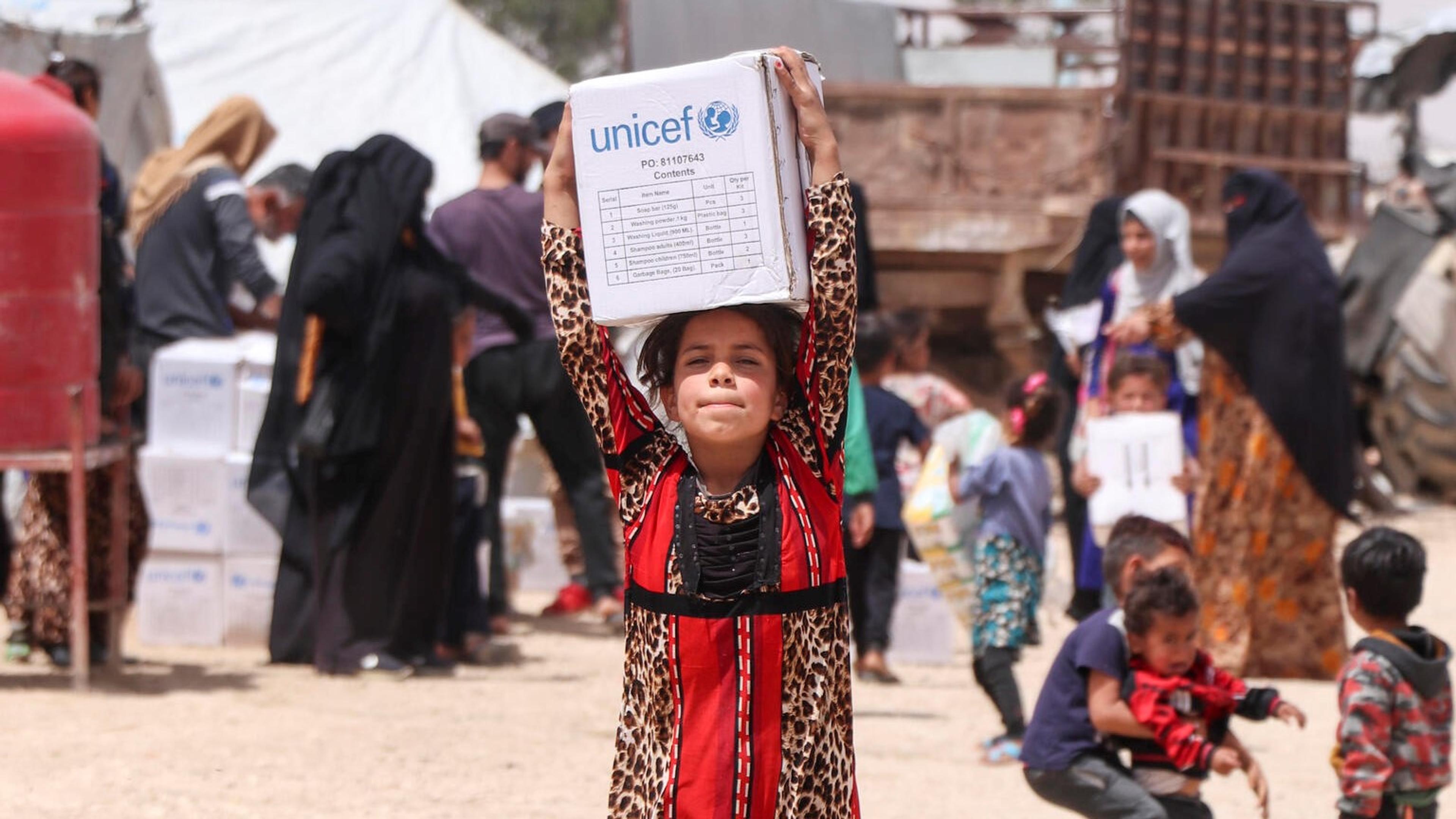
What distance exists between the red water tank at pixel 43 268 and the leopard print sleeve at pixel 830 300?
3.31 m

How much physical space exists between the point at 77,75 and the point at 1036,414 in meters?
3.32

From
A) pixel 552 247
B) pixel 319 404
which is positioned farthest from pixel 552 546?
pixel 552 247

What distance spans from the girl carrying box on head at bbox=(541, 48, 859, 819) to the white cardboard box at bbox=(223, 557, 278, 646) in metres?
4.61

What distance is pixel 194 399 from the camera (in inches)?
295

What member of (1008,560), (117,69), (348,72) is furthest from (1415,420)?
(1008,560)

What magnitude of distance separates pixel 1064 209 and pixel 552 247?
9.64 metres

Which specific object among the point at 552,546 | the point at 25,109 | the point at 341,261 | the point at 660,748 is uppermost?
the point at 25,109

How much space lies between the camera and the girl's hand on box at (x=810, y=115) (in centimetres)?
309

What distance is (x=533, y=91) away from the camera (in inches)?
599

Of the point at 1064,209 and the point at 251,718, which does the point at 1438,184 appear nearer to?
the point at 1064,209

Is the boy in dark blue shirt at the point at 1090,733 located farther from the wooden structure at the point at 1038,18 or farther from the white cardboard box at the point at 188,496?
the wooden structure at the point at 1038,18

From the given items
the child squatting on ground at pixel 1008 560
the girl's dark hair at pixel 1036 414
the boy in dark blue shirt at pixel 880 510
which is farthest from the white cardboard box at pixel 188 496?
the girl's dark hair at pixel 1036 414

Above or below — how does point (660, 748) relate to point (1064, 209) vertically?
below

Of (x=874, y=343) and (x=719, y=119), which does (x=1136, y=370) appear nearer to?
(x=874, y=343)
